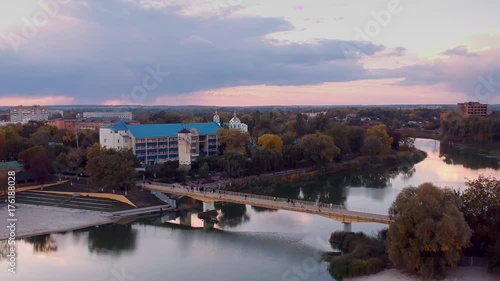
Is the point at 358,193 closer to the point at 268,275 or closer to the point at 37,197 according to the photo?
the point at 268,275

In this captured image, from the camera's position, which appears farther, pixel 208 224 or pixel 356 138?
pixel 356 138

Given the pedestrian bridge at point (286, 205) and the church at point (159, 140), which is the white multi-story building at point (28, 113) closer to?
the church at point (159, 140)

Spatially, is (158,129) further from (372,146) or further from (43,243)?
(372,146)

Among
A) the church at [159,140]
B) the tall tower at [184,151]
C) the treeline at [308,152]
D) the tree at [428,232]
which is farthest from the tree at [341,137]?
the tree at [428,232]

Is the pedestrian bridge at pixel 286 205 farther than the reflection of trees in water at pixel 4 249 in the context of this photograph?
Yes

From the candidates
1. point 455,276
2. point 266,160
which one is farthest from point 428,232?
point 266,160

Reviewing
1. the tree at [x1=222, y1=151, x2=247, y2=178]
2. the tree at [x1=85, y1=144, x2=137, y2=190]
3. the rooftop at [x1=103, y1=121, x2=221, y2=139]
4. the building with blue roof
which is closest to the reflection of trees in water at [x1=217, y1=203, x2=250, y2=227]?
the tree at [x1=222, y1=151, x2=247, y2=178]
